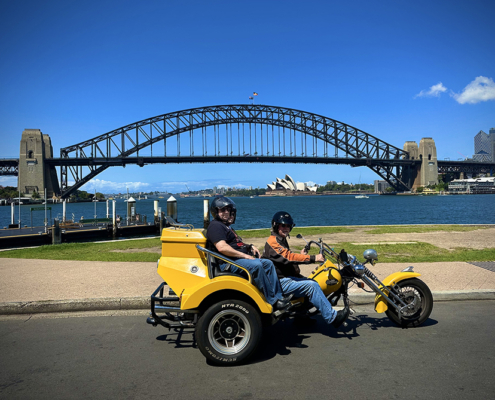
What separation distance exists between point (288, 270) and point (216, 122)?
100548 millimetres

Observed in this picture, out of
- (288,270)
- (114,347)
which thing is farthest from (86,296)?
(288,270)

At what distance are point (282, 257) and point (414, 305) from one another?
1863 millimetres

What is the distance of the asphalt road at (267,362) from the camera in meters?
3.28

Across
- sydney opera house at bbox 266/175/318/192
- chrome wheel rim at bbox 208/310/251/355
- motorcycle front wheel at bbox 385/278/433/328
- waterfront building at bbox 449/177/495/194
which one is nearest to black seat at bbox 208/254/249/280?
chrome wheel rim at bbox 208/310/251/355

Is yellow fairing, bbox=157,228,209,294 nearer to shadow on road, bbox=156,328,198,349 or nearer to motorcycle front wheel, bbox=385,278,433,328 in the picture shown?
shadow on road, bbox=156,328,198,349

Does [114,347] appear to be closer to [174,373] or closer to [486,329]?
[174,373]

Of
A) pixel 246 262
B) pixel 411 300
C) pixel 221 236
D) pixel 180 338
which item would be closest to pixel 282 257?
pixel 246 262

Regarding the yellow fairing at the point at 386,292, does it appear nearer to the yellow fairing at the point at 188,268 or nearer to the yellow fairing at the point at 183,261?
the yellow fairing at the point at 188,268

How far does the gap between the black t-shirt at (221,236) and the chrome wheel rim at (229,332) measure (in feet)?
2.49

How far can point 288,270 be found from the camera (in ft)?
15.8

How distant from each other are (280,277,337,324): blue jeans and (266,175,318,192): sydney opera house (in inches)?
6409

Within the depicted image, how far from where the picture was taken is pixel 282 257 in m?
4.59

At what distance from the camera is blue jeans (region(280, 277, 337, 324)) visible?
4.33 metres

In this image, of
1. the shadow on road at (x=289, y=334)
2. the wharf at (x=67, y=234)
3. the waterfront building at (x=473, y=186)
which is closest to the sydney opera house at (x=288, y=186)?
the waterfront building at (x=473, y=186)
